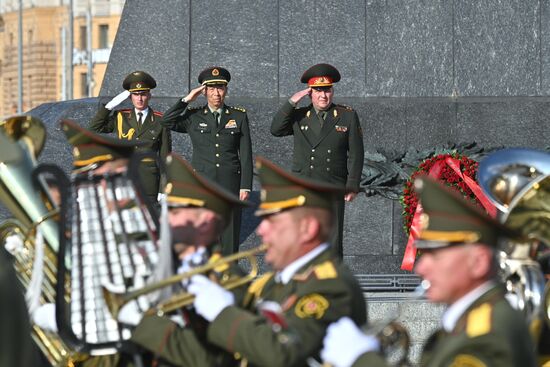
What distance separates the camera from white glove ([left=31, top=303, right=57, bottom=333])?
641 centimetres

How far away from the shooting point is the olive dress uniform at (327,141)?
12.7 metres

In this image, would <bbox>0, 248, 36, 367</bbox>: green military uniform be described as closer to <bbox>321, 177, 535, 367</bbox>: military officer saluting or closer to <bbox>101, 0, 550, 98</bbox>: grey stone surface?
<bbox>321, 177, 535, 367</bbox>: military officer saluting

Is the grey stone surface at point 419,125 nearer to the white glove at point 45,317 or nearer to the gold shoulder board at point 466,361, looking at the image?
the white glove at point 45,317

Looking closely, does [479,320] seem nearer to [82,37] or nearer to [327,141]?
[327,141]

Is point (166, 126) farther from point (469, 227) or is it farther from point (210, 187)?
point (469, 227)

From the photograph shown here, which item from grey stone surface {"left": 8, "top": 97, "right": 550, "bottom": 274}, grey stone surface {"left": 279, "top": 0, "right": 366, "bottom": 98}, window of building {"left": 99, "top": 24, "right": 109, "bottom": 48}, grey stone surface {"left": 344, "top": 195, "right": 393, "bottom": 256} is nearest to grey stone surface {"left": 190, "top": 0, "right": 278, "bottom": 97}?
grey stone surface {"left": 279, "top": 0, "right": 366, "bottom": 98}

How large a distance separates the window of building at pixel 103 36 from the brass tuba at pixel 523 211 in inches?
2844

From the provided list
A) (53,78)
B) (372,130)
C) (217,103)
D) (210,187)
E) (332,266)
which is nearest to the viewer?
(332,266)

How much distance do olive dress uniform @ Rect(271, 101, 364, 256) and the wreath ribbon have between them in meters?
0.63

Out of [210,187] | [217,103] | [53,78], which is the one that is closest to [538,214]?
[210,187]

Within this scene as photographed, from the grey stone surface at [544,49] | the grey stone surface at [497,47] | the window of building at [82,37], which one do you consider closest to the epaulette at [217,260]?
the grey stone surface at [497,47]

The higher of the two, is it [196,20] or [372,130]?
[196,20]

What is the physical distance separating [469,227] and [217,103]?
8.09m

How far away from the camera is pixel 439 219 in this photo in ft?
16.9
